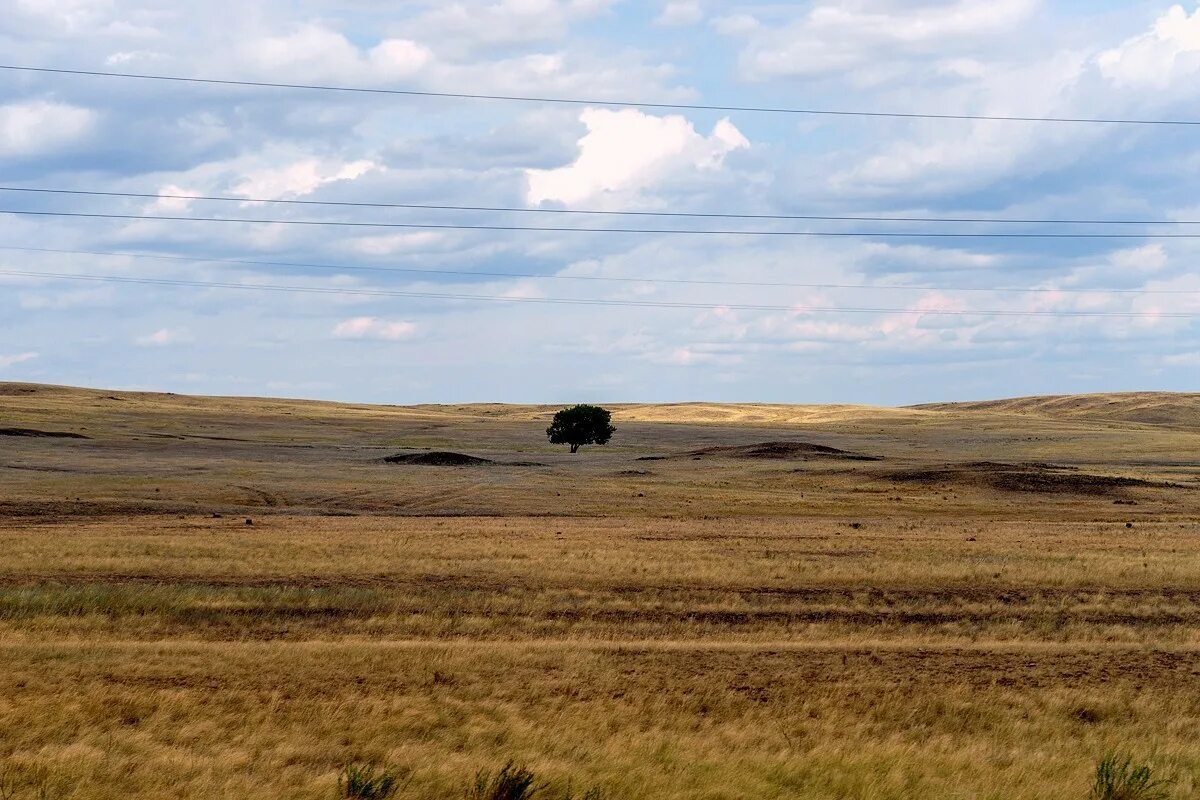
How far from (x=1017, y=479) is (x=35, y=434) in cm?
6958

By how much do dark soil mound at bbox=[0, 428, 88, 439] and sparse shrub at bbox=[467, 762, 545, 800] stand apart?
86867 millimetres

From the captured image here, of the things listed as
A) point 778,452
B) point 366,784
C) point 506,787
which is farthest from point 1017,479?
point 366,784

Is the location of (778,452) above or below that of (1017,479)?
above

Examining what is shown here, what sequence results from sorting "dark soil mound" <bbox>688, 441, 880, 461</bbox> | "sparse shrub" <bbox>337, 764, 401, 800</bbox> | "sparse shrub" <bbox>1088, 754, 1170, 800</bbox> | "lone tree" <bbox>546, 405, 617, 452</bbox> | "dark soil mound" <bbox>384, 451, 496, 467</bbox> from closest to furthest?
"sparse shrub" <bbox>337, 764, 401, 800</bbox> < "sparse shrub" <bbox>1088, 754, 1170, 800</bbox> < "dark soil mound" <bbox>384, 451, 496, 467</bbox> < "dark soil mound" <bbox>688, 441, 880, 461</bbox> < "lone tree" <bbox>546, 405, 617, 452</bbox>

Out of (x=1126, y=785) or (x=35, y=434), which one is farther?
(x=35, y=434)

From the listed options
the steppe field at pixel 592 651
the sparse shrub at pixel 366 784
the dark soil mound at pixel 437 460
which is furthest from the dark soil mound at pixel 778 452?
the sparse shrub at pixel 366 784

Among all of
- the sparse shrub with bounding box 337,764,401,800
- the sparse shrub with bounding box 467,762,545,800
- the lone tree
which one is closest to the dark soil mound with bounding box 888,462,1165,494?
the lone tree

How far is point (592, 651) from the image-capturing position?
72.0ft

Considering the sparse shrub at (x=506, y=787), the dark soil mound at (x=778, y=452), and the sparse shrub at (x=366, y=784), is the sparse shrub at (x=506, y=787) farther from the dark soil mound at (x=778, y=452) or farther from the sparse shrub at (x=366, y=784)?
the dark soil mound at (x=778, y=452)

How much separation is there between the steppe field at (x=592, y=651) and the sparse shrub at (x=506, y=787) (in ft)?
1.07

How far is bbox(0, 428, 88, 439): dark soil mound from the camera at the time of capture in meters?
93.6

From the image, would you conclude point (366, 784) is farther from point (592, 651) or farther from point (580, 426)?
point (580, 426)

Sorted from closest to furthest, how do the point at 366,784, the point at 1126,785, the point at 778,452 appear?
1. the point at 366,784
2. the point at 1126,785
3. the point at 778,452

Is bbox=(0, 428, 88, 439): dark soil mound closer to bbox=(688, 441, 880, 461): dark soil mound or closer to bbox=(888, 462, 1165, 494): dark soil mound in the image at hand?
bbox=(688, 441, 880, 461): dark soil mound
